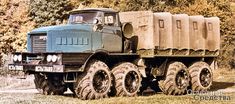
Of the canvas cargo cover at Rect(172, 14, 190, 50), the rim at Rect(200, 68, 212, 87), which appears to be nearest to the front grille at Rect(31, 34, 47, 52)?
the canvas cargo cover at Rect(172, 14, 190, 50)

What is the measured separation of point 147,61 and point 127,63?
174 centimetres

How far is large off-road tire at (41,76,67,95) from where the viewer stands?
2009cm

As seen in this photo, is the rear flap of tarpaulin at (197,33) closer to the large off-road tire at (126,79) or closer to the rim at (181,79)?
the rim at (181,79)

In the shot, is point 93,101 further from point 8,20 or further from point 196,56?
point 8,20

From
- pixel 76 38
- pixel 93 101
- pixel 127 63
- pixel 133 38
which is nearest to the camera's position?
pixel 93 101

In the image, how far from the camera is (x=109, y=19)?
19.7m

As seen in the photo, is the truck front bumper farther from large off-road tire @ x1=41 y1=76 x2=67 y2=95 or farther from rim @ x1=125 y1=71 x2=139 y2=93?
rim @ x1=125 y1=71 x2=139 y2=93

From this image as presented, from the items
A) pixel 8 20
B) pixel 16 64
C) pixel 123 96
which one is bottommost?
pixel 123 96

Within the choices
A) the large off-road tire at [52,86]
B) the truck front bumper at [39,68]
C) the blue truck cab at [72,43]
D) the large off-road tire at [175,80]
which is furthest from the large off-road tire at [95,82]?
the large off-road tire at [175,80]

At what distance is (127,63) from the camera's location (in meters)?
19.6

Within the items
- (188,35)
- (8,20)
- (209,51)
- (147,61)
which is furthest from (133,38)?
(8,20)

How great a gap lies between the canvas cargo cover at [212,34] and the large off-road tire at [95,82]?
275 inches

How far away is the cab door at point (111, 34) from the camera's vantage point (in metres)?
19.2

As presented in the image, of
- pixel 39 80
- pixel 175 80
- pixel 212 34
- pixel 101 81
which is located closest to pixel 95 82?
pixel 101 81
